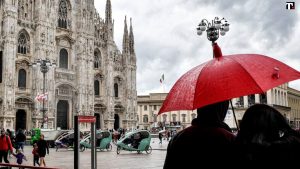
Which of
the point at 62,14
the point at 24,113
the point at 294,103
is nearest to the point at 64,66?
the point at 62,14

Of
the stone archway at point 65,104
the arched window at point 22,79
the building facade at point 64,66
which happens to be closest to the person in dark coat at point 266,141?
the building facade at point 64,66

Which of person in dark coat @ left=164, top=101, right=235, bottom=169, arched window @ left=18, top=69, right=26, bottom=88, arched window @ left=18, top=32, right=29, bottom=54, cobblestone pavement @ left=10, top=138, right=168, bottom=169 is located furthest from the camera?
arched window @ left=18, top=32, right=29, bottom=54

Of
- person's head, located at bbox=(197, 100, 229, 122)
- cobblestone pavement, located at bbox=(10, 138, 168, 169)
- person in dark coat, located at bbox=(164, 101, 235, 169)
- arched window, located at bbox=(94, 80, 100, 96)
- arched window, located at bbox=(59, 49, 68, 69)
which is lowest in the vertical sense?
cobblestone pavement, located at bbox=(10, 138, 168, 169)

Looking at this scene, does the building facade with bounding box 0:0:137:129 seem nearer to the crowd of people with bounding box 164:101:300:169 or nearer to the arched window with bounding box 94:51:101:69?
the arched window with bounding box 94:51:101:69

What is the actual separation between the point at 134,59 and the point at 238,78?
45719 mm

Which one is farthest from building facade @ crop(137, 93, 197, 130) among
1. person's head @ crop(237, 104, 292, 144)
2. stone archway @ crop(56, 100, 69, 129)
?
person's head @ crop(237, 104, 292, 144)

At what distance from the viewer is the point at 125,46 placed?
4772cm

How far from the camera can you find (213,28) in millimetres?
17797

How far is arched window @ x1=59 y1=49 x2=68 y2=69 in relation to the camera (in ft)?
136

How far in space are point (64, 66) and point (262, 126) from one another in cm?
4093

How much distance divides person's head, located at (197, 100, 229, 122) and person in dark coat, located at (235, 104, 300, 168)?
1.28 feet

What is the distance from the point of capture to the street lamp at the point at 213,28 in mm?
17656

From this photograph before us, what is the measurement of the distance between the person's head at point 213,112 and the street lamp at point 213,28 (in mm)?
15156

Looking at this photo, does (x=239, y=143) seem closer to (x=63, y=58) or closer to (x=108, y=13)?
(x=63, y=58)
